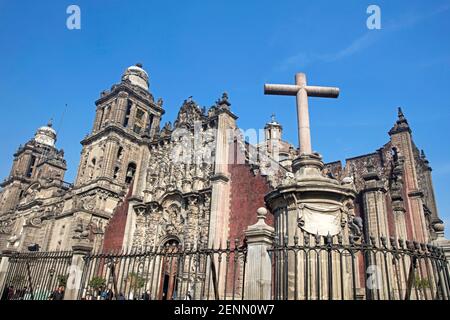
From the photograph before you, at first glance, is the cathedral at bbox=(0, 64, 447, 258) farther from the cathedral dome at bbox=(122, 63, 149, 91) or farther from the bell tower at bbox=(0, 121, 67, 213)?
the bell tower at bbox=(0, 121, 67, 213)

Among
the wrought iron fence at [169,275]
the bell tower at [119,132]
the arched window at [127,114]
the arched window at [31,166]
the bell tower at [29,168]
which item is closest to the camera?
the wrought iron fence at [169,275]

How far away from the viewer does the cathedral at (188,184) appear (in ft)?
55.5

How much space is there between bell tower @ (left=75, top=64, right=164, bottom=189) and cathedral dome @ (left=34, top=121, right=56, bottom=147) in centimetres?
2310

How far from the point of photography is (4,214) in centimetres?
4394

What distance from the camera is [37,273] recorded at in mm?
10000

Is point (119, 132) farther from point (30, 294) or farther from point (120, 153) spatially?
point (30, 294)

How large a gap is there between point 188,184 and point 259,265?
15.6m

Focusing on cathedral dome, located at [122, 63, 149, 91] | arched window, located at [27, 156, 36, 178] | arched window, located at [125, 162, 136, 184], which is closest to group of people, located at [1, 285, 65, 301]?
arched window, located at [125, 162, 136, 184]

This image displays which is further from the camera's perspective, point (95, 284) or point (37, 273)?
point (95, 284)

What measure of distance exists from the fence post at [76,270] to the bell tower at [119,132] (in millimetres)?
19712

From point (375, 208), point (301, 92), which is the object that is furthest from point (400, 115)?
point (301, 92)

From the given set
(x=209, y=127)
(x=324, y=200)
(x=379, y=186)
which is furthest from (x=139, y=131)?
(x=324, y=200)

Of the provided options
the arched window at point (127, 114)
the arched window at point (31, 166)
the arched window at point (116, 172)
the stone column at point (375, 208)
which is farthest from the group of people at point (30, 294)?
the arched window at point (31, 166)

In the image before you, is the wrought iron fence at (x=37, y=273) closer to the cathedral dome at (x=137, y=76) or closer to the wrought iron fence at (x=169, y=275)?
the wrought iron fence at (x=169, y=275)
